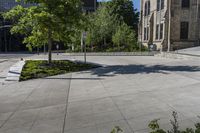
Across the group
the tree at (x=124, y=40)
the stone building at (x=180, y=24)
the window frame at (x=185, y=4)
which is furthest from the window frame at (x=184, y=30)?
the tree at (x=124, y=40)

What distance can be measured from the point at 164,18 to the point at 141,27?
14482mm

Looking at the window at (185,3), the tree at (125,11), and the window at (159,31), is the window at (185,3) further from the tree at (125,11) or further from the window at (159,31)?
the tree at (125,11)

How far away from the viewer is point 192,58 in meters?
30.0

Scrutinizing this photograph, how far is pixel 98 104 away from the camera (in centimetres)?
1106

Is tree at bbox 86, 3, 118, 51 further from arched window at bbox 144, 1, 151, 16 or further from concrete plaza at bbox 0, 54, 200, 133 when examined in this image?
concrete plaza at bbox 0, 54, 200, 133

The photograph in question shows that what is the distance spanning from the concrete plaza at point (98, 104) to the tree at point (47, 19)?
7.93m

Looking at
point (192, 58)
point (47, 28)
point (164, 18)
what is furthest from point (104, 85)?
point (164, 18)

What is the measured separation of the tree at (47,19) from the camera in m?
24.1

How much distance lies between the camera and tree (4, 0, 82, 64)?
24141 millimetres

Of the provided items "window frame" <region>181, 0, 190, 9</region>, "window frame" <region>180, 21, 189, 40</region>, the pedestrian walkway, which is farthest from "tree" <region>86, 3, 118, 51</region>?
the pedestrian walkway

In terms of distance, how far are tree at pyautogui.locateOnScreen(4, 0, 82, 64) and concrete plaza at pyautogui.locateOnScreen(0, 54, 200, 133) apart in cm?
793

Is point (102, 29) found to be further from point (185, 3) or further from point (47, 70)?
point (47, 70)

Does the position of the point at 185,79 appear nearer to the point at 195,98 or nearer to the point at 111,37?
the point at 195,98

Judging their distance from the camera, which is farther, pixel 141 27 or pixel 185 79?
pixel 141 27
